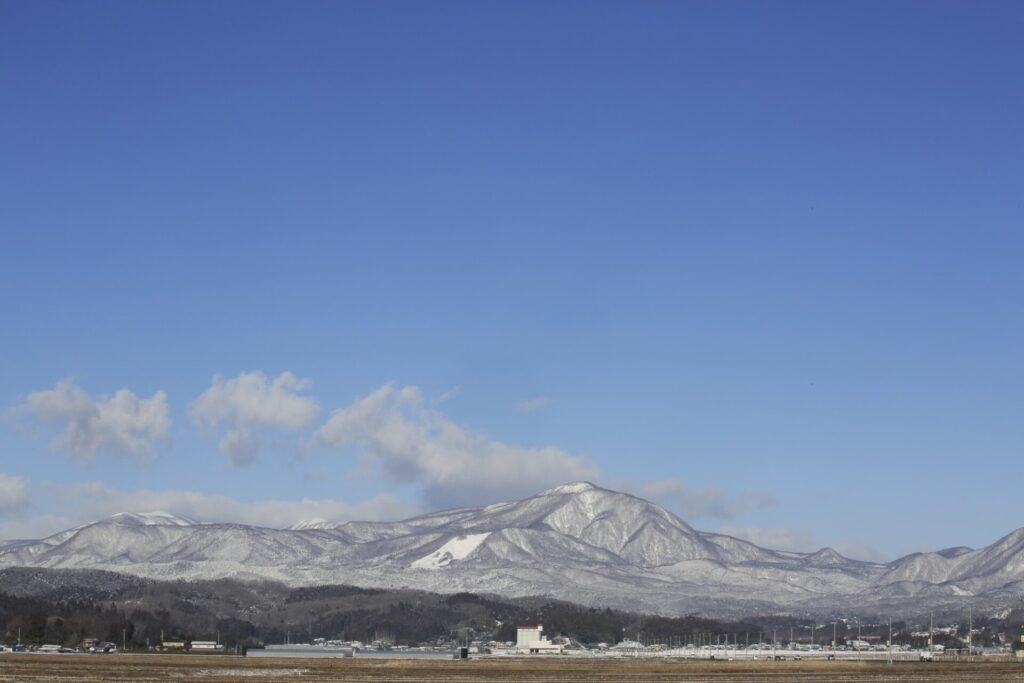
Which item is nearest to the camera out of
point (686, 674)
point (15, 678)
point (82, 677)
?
point (15, 678)

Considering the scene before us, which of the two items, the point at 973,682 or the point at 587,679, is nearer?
the point at 973,682

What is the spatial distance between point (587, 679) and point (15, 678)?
53374 mm

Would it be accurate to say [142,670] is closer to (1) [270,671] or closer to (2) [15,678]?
(1) [270,671]

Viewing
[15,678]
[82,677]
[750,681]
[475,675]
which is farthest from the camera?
[475,675]

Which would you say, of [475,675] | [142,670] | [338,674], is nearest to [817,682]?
[475,675]

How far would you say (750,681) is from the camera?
438ft

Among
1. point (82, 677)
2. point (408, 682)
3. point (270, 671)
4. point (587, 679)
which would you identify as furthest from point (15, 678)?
point (587, 679)

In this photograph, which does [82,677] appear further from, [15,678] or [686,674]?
[686,674]

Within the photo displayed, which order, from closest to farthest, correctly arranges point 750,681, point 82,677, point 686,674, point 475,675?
point 82,677 < point 750,681 < point 475,675 < point 686,674

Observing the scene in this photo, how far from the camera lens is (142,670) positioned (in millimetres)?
147250

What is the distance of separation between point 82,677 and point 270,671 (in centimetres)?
3156

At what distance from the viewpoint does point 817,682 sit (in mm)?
132000

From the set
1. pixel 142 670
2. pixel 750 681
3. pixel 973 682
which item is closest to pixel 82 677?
pixel 142 670

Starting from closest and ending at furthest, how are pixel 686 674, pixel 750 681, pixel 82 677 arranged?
1. pixel 82 677
2. pixel 750 681
3. pixel 686 674
